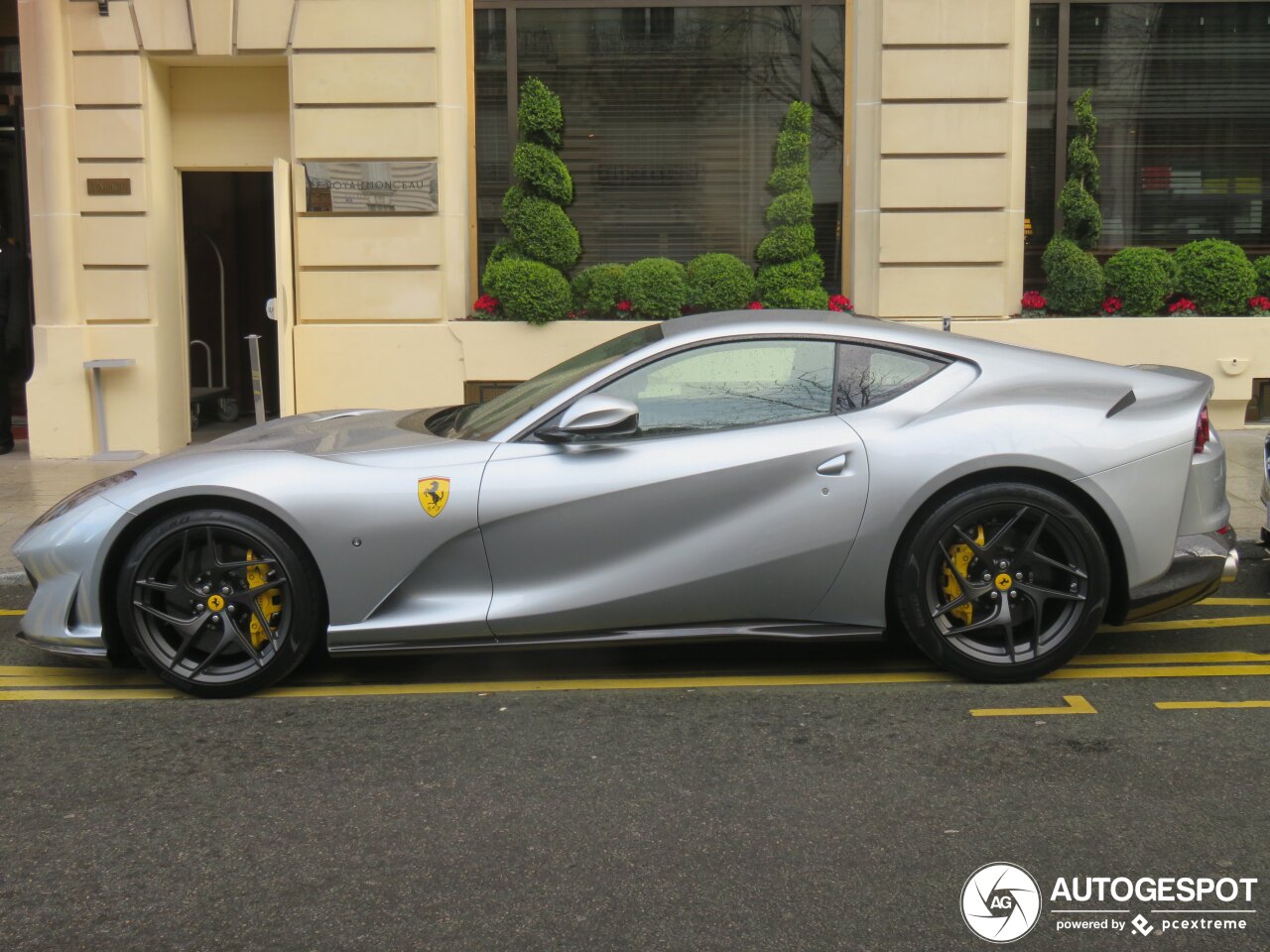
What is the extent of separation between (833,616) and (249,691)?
87.5 inches

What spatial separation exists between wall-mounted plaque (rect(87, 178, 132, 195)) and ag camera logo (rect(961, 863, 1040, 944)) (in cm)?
1029

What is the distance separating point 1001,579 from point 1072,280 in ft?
23.9

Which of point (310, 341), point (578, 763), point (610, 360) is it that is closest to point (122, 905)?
point (578, 763)

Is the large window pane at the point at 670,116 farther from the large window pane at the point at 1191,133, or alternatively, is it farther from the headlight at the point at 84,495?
the headlight at the point at 84,495

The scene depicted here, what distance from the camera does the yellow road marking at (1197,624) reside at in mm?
6230

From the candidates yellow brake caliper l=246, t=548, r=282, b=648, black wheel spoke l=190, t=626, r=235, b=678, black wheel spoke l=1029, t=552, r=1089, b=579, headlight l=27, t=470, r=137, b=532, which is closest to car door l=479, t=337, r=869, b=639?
black wheel spoke l=1029, t=552, r=1089, b=579

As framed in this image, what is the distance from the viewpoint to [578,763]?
4590 millimetres

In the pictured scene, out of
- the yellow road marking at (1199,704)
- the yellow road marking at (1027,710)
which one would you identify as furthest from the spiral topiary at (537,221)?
the yellow road marking at (1199,704)

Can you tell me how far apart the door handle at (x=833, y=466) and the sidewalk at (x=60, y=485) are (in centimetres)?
346

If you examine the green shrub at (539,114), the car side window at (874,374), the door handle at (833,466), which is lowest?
the door handle at (833,466)

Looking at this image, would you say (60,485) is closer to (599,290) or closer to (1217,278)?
(599,290)

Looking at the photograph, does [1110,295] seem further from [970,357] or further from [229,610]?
[229,610]

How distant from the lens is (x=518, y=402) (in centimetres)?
575

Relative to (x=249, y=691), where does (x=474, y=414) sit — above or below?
above
